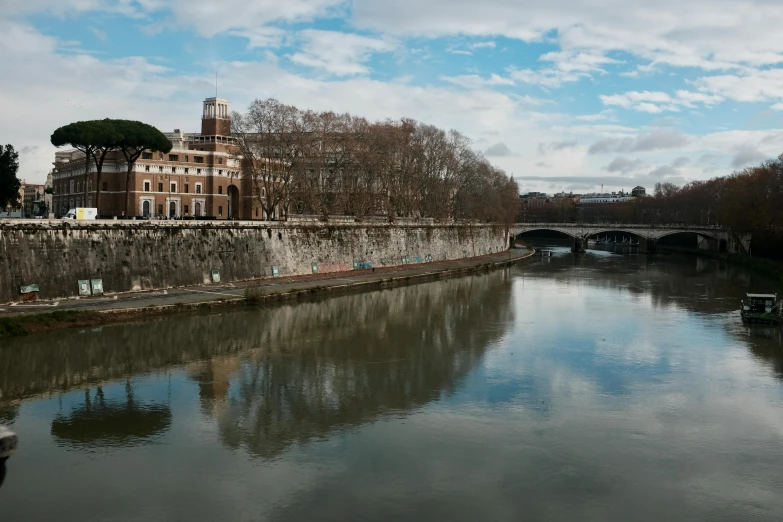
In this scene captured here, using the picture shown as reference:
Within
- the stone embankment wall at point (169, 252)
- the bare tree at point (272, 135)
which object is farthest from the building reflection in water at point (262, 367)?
the bare tree at point (272, 135)

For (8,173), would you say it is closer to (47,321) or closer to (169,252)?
(169,252)

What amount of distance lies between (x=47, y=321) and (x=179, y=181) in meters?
37.9

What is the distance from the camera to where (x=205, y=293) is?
95.9 ft

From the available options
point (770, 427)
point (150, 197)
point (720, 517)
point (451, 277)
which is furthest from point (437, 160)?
point (720, 517)

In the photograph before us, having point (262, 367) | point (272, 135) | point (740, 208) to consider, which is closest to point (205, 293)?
point (262, 367)

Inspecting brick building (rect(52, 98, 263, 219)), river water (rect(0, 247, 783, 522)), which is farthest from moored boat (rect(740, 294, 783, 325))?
brick building (rect(52, 98, 263, 219))

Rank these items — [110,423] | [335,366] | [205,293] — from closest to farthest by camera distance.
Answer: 1. [110,423]
2. [335,366]
3. [205,293]

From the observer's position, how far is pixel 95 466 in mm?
11695

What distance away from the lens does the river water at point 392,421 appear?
34.3ft

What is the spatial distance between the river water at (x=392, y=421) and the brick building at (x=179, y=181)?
33.6m

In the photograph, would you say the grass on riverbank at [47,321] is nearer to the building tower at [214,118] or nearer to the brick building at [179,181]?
the brick building at [179,181]

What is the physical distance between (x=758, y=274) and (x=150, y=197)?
158 feet

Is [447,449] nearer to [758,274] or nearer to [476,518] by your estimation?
[476,518]

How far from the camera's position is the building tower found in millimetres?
61094
